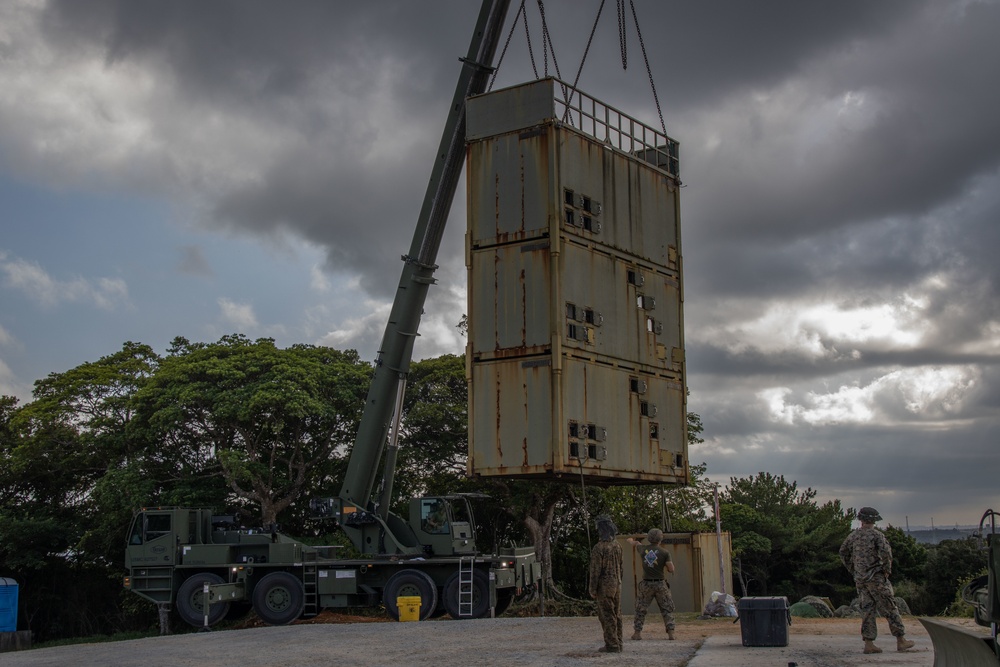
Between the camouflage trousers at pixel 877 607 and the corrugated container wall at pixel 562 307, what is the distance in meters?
6.80

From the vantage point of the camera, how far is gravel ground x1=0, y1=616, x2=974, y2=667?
11945mm

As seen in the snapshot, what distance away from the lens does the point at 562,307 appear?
18.6m

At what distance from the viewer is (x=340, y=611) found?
28531mm

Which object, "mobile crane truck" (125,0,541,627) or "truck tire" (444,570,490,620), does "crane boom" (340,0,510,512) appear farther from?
"truck tire" (444,570,490,620)

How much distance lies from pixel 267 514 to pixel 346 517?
9749 millimetres

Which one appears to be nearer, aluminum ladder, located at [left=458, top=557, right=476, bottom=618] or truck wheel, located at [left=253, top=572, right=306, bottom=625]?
aluminum ladder, located at [left=458, top=557, right=476, bottom=618]

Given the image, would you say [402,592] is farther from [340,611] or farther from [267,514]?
[267,514]

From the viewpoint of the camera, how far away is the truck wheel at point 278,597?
2417 centimetres

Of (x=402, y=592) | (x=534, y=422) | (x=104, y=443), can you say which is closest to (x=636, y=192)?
(x=534, y=422)

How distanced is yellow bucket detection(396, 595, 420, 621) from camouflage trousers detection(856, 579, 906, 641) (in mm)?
11823

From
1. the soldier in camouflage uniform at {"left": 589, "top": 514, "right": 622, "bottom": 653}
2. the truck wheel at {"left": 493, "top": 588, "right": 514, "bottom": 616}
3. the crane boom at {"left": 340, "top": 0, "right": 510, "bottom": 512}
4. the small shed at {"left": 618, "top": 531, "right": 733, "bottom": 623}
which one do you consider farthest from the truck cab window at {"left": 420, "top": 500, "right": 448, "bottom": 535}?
the soldier in camouflage uniform at {"left": 589, "top": 514, "right": 622, "bottom": 653}

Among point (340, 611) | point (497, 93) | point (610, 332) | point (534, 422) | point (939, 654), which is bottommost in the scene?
point (340, 611)

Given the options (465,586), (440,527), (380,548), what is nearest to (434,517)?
(440,527)

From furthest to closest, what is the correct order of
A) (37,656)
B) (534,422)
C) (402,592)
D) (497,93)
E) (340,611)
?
1. (340,611)
2. (402,592)
3. (497,93)
4. (534,422)
5. (37,656)
